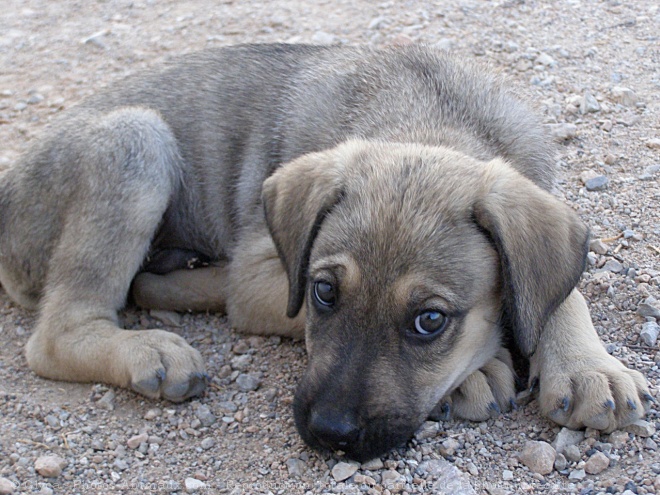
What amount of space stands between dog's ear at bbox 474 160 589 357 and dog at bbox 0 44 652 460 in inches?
0.4

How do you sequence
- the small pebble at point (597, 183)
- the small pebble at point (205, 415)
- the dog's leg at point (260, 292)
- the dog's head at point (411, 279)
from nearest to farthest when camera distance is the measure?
the dog's head at point (411, 279)
the small pebble at point (205, 415)
the dog's leg at point (260, 292)
the small pebble at point (597, 183)

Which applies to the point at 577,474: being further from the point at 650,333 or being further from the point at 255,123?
the point at 255,123

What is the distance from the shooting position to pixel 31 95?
8.55 m

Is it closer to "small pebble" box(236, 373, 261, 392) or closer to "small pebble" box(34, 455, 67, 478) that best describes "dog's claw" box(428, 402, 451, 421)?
"small pebble" box(236, 373, 261, 392)

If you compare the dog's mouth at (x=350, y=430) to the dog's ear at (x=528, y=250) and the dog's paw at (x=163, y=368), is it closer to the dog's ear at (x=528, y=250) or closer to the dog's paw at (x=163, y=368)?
the dog's ear at (x=528, y=250)

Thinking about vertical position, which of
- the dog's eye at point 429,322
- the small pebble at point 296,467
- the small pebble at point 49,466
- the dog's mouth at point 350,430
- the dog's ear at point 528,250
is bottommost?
the small pebble at point 49,466

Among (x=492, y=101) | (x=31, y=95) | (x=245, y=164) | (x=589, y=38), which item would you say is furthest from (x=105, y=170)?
(x=589, y=38)

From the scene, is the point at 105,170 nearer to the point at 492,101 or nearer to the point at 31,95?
the point at 492,101

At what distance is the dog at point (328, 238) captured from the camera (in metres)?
4.12

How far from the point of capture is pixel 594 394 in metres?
4.35

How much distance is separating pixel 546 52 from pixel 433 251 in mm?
5175

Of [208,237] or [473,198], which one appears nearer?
[473,198]

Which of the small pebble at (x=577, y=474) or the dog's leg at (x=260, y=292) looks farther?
the dog's leg at (x=260, y=292)

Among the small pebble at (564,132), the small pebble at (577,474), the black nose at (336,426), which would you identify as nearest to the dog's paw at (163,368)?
the black nose at (336,426)
